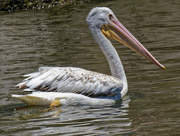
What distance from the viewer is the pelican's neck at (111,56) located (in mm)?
5801

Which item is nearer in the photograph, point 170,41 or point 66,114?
point 66,114

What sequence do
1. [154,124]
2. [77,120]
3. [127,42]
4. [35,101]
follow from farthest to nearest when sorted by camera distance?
[127,42], [35,101], [77,120], [154,124]

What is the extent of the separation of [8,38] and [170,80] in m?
5.61

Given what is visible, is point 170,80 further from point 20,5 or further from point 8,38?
point 20,5

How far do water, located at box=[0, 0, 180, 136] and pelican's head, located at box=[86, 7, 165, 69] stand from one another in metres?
0.61

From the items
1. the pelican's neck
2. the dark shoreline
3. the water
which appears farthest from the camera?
the dark shoreline

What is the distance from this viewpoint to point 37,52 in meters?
8.99

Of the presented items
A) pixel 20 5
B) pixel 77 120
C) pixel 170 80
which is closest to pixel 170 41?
pixel 170 80

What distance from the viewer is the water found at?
4469 mm

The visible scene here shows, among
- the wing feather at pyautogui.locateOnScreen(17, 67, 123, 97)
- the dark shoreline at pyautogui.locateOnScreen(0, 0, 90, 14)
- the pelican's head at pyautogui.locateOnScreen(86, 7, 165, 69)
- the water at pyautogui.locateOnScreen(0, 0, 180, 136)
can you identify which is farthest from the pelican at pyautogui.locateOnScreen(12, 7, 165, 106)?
the dark shoreline at pyautogui.locateOnScreen(0, 0, 90, 14)

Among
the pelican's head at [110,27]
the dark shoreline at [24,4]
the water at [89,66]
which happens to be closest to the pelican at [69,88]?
the water at [89,66]

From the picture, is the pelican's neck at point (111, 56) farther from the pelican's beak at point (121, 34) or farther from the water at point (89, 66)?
the water at point (89, 66)

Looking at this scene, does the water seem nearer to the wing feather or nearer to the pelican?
the pelican

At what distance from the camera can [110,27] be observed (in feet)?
19.9
